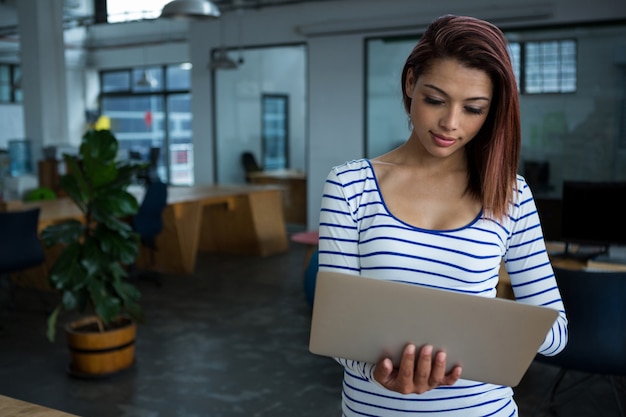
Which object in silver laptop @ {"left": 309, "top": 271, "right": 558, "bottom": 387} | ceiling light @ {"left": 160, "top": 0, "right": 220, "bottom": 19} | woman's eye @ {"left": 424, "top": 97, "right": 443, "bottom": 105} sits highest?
ceiling light @ {"left": 160, "top": 0, "right": 220, "bottom": 19}

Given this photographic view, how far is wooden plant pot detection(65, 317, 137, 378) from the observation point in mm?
3979

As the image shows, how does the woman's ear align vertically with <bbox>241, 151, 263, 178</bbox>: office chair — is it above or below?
above

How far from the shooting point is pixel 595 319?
9.16 feet

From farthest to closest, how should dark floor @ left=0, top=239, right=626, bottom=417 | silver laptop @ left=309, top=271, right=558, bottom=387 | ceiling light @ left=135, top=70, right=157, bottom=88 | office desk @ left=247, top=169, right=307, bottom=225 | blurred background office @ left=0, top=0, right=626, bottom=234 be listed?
ceiling light @ left=135, top=70, right=157, bottom=88, office desk @ left=247, top=169, right=307, bottom=225, blurred background office @ left=0, top=0, right=626, bottom=234, dark floor @ left=0, top=239, right=626, bottom=417, silver laptop @ left=309, top=271, right=558, bottom=387

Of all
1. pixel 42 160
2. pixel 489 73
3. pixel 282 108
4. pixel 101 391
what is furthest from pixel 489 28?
pixel 282 108

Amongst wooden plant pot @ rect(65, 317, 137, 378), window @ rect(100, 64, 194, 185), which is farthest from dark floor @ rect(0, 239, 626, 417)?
window @ rect(100, 64, 194, 185)

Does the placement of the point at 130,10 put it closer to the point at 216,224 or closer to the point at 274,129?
the point at 274,129

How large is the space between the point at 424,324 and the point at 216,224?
295 inches

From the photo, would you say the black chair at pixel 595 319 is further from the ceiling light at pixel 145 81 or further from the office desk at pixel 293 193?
the ceiling light at pixel 145 81

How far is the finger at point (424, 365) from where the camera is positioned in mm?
1132

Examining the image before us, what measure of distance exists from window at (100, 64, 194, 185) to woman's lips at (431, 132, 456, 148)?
45.2 feet

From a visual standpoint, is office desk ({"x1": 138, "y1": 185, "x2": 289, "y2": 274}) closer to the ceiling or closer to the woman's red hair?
the ceiling

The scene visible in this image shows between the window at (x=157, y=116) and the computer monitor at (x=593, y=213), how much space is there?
11653mm

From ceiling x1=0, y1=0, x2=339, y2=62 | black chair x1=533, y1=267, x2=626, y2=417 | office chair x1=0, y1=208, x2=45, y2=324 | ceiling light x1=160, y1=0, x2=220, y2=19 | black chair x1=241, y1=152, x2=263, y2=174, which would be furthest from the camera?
black chair x1=241, y1=152, x2=263, y2=174
